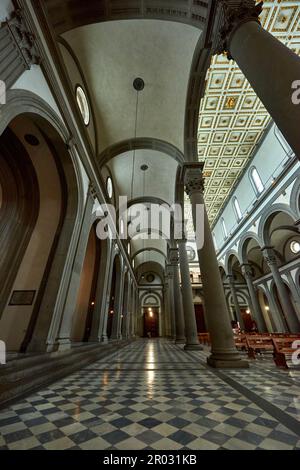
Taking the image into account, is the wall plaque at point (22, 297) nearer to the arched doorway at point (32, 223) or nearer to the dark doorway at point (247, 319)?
the arched doorway at point (32, 223)

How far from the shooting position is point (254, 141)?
1284 cm

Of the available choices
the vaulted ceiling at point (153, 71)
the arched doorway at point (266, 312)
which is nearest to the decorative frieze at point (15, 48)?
the vaulted ceiling at point (153, 71)

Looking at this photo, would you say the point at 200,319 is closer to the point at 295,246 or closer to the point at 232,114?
the point at 295,246

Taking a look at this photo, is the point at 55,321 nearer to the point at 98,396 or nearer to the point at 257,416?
the point at 98,396

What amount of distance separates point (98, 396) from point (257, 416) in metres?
2.11

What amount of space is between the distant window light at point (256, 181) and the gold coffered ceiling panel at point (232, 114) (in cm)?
85

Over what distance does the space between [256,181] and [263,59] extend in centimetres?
1299

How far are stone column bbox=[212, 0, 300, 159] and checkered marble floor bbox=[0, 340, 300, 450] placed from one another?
275cm

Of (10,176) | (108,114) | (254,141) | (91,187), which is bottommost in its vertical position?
(10,176)

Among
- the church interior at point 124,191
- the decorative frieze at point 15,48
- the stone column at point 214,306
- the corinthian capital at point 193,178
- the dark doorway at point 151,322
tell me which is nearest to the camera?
the church interior at point 124,191

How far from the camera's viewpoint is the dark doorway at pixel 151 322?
26359 millimetres

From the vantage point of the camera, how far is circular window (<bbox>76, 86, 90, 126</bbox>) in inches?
271

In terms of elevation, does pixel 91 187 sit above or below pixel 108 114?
below
